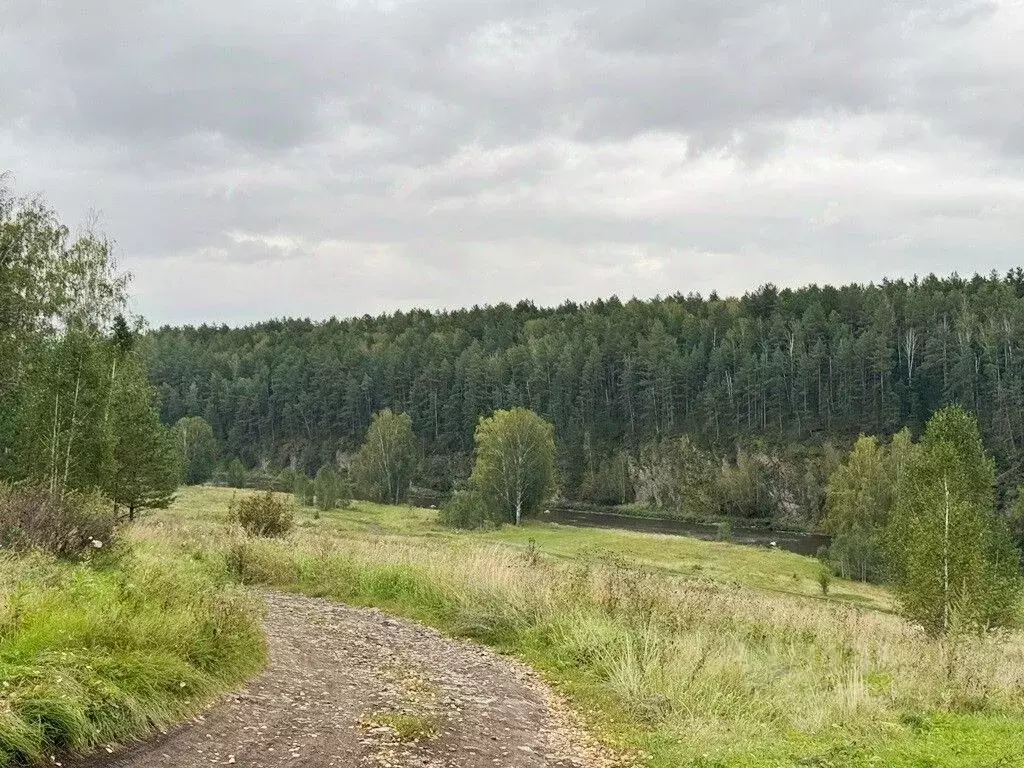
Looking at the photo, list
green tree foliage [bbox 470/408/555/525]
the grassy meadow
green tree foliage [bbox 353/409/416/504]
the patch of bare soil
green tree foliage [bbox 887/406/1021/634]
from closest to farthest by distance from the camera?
the patch of bare soil, the grassy meadow, green tree foliage [bbox 887/406/1021/634], green tree foliage [bbox 470/408/555/525], green tree foliage [bbox 353/409/416/504]

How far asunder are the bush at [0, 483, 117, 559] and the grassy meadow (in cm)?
393

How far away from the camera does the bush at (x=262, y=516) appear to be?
91.6 feet

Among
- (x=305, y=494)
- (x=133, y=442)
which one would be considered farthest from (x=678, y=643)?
(x=305, y=494)

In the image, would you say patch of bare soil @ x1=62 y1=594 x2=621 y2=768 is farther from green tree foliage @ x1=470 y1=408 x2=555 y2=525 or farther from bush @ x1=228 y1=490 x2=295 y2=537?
green tree foliage @ x1=470 y1=408 x2=555 y2=525

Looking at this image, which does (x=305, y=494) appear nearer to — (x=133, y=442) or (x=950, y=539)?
(x=133, y=442)

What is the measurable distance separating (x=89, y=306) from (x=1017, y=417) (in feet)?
363

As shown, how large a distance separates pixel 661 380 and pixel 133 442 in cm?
11666

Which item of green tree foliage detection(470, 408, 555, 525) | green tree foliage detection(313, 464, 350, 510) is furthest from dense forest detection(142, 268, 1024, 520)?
green tree foliage detection(470, 408, 555, 525)

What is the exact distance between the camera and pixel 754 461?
126375 mm

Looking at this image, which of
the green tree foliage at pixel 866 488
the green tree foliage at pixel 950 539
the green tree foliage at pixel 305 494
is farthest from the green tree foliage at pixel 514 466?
the green tree foliage at pixel 950 539

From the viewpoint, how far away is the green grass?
735 cm

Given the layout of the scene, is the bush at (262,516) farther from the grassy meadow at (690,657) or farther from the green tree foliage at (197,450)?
the green tree foliage at (197,450)

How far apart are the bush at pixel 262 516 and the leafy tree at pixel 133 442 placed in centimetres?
471

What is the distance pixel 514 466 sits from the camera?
91875 millimetres
